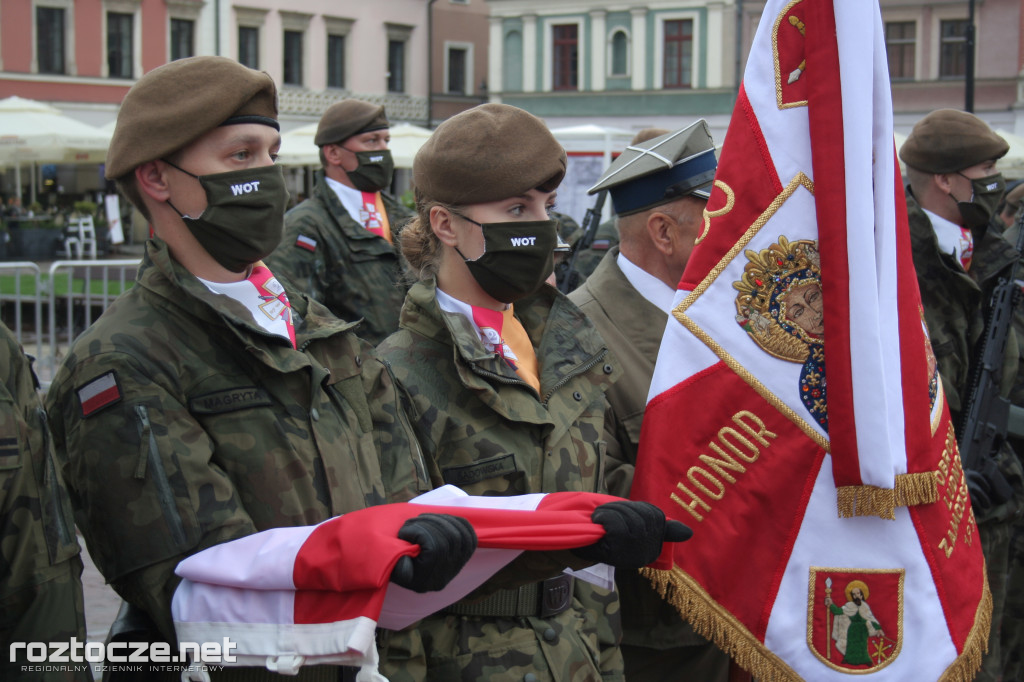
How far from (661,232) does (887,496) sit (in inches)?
42.0

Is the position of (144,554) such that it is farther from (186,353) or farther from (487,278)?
(487,278)

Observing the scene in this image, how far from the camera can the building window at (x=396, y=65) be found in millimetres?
41562

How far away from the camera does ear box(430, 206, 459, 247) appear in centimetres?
283

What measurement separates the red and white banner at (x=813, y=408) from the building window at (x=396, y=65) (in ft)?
130

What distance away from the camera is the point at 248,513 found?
2084 mm

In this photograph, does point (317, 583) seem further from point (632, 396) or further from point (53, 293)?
point (53, 293)

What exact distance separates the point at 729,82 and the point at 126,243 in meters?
18.8

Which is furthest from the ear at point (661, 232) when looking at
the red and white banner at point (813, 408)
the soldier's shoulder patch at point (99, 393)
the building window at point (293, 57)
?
the building window at point (293, 57)

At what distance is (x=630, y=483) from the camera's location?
3145 millimetres

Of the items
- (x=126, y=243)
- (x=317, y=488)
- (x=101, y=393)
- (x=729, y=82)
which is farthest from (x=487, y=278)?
(x=729, y=82)

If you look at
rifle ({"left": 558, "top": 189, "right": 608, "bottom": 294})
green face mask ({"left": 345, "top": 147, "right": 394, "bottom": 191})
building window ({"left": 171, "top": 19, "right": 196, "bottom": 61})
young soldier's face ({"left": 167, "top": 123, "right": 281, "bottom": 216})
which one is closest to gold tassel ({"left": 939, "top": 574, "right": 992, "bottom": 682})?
young soldier's face ({"left": 167, "top": 123, "right": 281, "bottom": 216})

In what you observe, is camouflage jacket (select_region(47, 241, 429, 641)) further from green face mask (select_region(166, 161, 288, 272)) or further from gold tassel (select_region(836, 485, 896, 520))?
gold tassel (select_region(836, 485, 896, 520))

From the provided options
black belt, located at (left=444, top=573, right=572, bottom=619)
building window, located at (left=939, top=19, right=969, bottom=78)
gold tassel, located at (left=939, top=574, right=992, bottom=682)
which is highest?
building window, located at (left=939, top=19, right=969, bottom=78)

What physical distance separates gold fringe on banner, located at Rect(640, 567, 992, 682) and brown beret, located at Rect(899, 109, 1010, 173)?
2.16 metres
